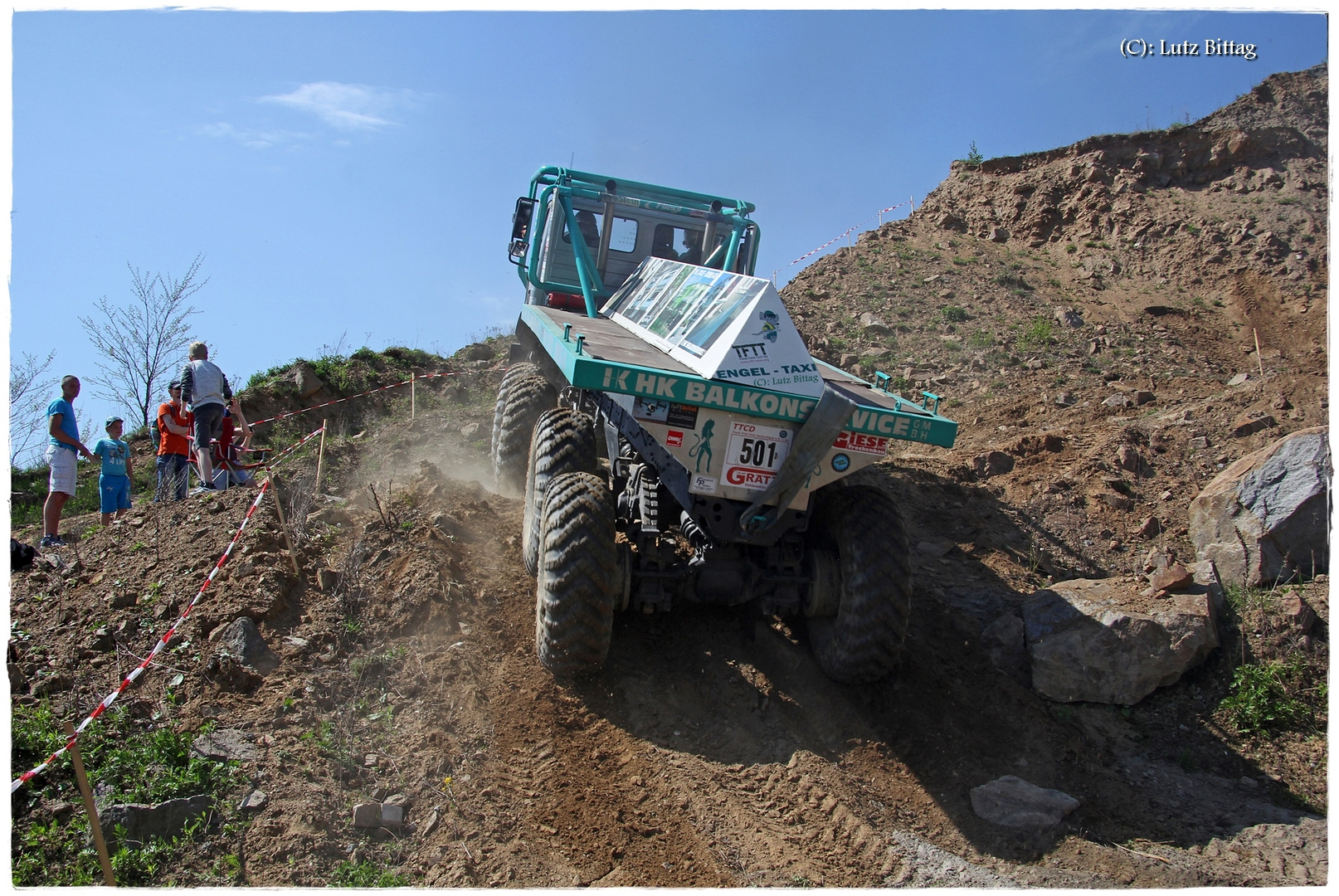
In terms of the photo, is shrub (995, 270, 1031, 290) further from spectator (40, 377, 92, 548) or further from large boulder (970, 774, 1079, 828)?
spectator (40, 377, 92, 548)

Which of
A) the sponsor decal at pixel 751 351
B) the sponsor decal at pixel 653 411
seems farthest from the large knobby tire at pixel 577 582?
the sponsor decal at pixel 751 351

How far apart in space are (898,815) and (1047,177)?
16.6 m

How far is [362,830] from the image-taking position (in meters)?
3.56

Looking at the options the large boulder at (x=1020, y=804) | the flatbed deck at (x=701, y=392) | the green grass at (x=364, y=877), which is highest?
the flatbed deck at (x=701, y=392)

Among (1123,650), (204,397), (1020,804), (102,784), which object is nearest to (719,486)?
(1020,804)

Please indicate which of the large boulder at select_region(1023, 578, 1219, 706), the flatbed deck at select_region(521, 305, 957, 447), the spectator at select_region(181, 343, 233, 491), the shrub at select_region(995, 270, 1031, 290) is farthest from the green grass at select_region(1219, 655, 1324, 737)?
the shrub at select_region(995, 270, 1031, 290)

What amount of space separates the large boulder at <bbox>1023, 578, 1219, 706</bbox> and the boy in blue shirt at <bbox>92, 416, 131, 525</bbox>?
781 centimetres

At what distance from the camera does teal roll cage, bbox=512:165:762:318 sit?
26.1ft

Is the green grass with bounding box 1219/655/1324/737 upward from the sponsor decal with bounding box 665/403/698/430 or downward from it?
downward

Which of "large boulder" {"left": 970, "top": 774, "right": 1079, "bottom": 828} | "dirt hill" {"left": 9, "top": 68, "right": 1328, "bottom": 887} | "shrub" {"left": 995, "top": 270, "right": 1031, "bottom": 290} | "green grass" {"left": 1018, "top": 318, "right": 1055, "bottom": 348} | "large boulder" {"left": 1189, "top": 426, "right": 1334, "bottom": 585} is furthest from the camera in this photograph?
"shrub" {"left": 995, "top": 270, "right": 1031, "bottom": 290}

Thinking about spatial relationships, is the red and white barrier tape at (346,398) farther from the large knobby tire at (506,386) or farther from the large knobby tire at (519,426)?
the large knobby tire at (519,426)

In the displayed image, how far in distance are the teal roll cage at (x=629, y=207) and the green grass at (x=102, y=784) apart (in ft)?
16.9

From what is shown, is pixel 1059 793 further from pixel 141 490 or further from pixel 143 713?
pixel 141 490

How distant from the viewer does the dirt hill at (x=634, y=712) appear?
3580 mm
